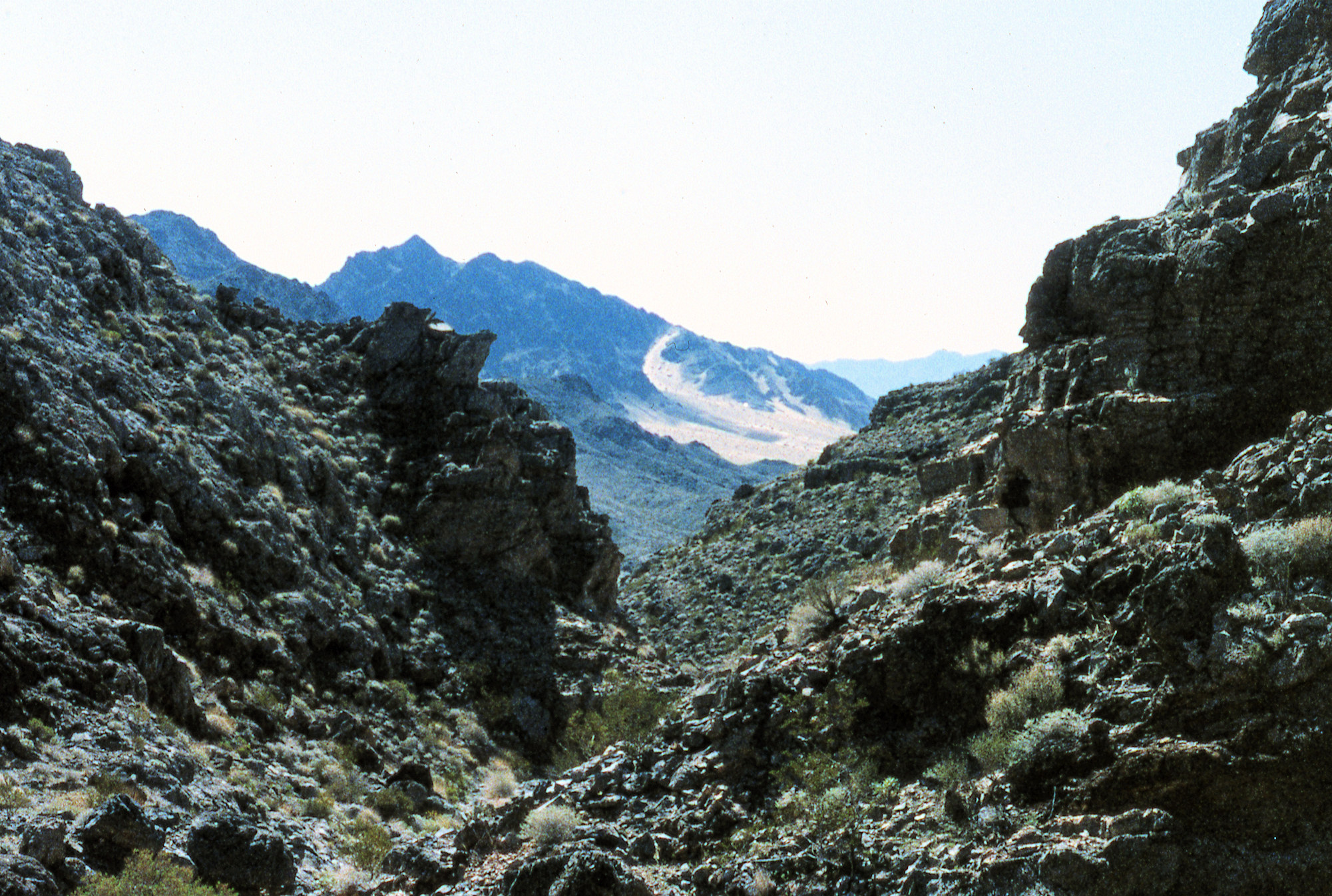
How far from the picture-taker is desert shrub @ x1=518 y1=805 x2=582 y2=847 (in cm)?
1293

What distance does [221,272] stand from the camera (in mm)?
149000

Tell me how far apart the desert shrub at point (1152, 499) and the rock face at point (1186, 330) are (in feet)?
8.27

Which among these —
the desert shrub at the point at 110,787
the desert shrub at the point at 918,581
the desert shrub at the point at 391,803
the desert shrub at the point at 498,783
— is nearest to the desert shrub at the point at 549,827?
the desert shrub at the point at 110,787

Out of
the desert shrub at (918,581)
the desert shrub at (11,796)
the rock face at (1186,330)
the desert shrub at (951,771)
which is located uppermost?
the rock face at (1186,330)

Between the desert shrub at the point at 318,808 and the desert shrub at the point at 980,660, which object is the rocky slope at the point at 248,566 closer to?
the desert shrub at the point at 318,808

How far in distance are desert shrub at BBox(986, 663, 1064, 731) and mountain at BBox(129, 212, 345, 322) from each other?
12281 centimetres

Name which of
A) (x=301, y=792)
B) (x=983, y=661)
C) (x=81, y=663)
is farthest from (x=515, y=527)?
(x=983, y=661)

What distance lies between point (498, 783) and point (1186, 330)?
62.8 ft

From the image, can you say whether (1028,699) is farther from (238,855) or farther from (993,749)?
(238,855)

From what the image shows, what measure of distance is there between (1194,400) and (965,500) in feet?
21.1

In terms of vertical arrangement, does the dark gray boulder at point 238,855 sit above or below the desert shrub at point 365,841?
above

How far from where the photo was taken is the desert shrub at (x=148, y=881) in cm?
1173

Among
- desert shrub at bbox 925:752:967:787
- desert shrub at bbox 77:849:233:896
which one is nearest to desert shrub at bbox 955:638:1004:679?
desert shrub at bbox 925:752:967:787

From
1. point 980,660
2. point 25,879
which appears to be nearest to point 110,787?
point 25,879
